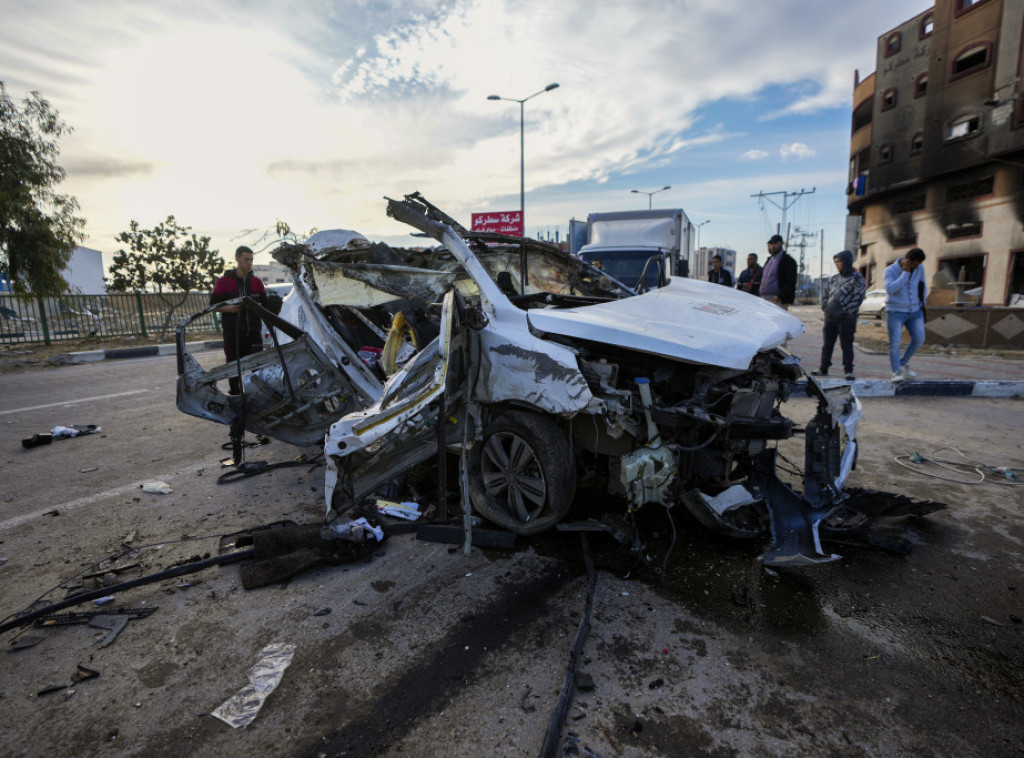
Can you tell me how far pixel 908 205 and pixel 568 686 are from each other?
104ft

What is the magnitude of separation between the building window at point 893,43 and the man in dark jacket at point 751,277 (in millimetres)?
26658

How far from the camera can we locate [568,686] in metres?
1.94

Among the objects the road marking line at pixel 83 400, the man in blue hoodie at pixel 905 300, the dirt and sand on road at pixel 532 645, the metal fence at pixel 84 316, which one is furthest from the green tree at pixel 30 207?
the man in blue hoodie at pixel 905 300

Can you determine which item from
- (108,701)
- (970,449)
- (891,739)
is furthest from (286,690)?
(970,449)

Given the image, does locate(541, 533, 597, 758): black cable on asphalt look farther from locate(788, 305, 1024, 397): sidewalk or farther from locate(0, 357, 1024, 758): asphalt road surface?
locate(788, 305, 1024, 397): sidewalk

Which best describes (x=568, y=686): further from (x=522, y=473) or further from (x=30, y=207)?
(x=30, y=207)

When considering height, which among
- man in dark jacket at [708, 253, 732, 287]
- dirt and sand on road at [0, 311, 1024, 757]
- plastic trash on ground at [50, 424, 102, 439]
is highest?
man in dark jacket at [708, 253, 732, 287]

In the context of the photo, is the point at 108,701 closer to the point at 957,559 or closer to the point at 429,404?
the point at 429,404

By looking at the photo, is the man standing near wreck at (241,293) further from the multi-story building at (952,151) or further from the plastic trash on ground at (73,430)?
the multi-story building at (952,151)

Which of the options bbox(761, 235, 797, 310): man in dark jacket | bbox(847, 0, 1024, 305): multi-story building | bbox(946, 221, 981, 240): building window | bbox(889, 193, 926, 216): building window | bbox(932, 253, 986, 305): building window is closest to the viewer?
bbox(761, 235, 797, 310): man in dark jacket

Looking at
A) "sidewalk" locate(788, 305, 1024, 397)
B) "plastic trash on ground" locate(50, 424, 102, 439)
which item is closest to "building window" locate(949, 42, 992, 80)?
"sidewalk" locate(788, 305, 1024, 397)

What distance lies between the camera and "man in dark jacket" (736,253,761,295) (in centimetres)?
867

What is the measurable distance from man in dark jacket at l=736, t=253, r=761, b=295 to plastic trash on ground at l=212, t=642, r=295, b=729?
28.2ft

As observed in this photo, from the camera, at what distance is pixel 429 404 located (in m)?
2.73
